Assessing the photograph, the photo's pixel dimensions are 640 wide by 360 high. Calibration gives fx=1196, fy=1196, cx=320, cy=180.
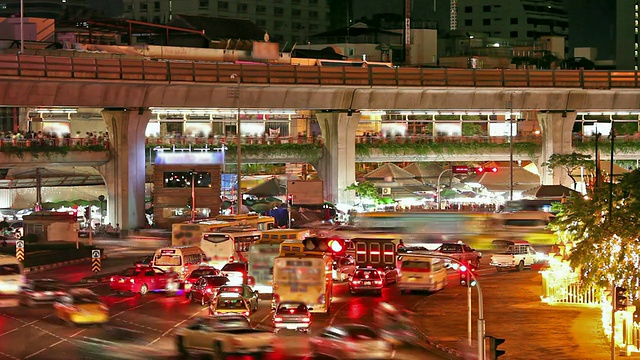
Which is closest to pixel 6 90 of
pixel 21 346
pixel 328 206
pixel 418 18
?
pixel 328 206

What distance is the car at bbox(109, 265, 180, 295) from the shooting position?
154ft

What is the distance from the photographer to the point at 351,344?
3212 cm

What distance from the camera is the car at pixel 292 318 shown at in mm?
37406

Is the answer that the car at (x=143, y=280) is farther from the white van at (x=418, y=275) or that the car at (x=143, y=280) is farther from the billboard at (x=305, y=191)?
the billboard at (x=305, y=191)

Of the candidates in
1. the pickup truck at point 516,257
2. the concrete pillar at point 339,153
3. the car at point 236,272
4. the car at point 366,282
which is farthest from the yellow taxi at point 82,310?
the concrete pillar at point 339,153

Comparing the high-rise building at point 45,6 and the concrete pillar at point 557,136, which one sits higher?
the high-rise building at point 45,6

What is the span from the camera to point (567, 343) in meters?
Answer: 35.7

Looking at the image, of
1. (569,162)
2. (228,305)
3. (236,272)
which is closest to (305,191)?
(569,162)

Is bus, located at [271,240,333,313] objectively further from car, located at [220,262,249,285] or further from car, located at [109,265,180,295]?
car, located at [109,265,180,295]

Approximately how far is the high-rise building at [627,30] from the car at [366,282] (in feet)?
433

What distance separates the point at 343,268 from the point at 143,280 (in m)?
10.6

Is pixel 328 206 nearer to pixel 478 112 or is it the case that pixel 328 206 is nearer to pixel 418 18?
pixel 478 112

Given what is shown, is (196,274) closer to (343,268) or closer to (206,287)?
(206,287)

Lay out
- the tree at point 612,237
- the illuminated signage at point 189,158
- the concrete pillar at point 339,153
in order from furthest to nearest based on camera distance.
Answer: the concrete pillar at point 339,153 → the illuminated signage at point 189,158 → the tree at point 612,237
